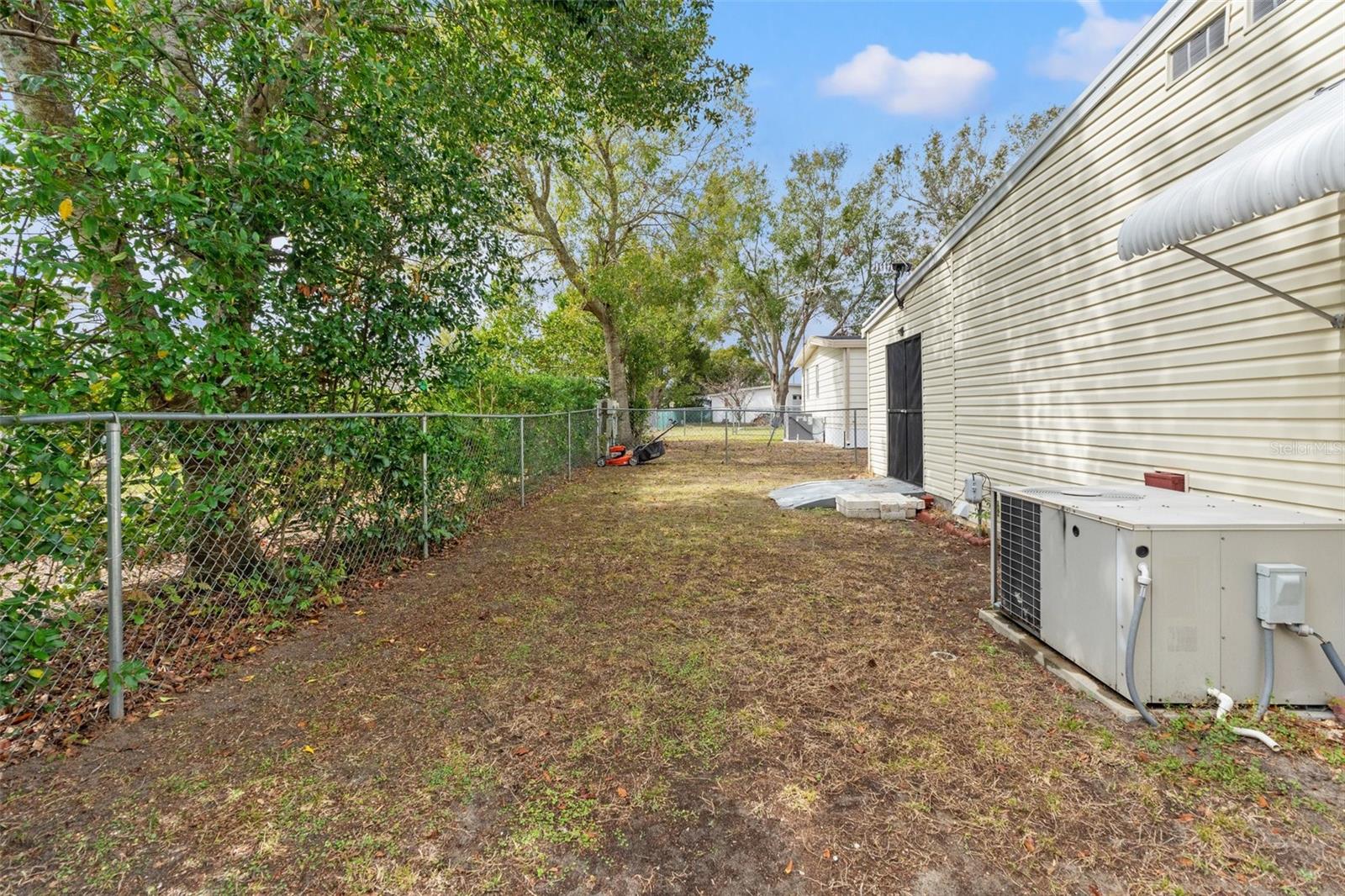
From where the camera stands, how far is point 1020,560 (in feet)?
10.6

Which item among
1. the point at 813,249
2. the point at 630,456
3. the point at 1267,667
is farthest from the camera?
the point at 813,249

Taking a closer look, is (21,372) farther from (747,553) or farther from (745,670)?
(747,553)

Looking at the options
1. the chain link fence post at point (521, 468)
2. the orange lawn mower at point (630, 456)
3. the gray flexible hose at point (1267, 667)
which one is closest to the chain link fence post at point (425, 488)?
the chain link fence post at point (521, 468)

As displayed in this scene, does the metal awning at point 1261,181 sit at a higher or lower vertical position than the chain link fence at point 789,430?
higher

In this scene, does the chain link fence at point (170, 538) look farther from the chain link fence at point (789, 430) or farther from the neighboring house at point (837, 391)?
the neighboring house at point (837, 391)

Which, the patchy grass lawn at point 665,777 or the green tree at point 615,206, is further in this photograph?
the green tree at point 615,206

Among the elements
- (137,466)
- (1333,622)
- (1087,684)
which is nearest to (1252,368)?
→ (1333,622)

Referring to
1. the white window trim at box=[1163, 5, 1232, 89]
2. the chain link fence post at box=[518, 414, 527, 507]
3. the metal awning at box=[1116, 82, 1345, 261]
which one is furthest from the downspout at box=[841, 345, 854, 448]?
the metal awning at box=[1116, 82, 1345, 261]

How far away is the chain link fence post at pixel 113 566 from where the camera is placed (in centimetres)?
242

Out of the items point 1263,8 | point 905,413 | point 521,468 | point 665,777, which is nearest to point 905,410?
point 905,413

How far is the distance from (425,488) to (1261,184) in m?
5.39

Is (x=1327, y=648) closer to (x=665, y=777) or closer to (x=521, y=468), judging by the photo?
(x=665, y=777)

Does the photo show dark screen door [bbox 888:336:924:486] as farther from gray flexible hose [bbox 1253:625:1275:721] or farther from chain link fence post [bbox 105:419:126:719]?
chain link fence post [bbox 105:419:126:719]

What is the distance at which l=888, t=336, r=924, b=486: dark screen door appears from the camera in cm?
841
